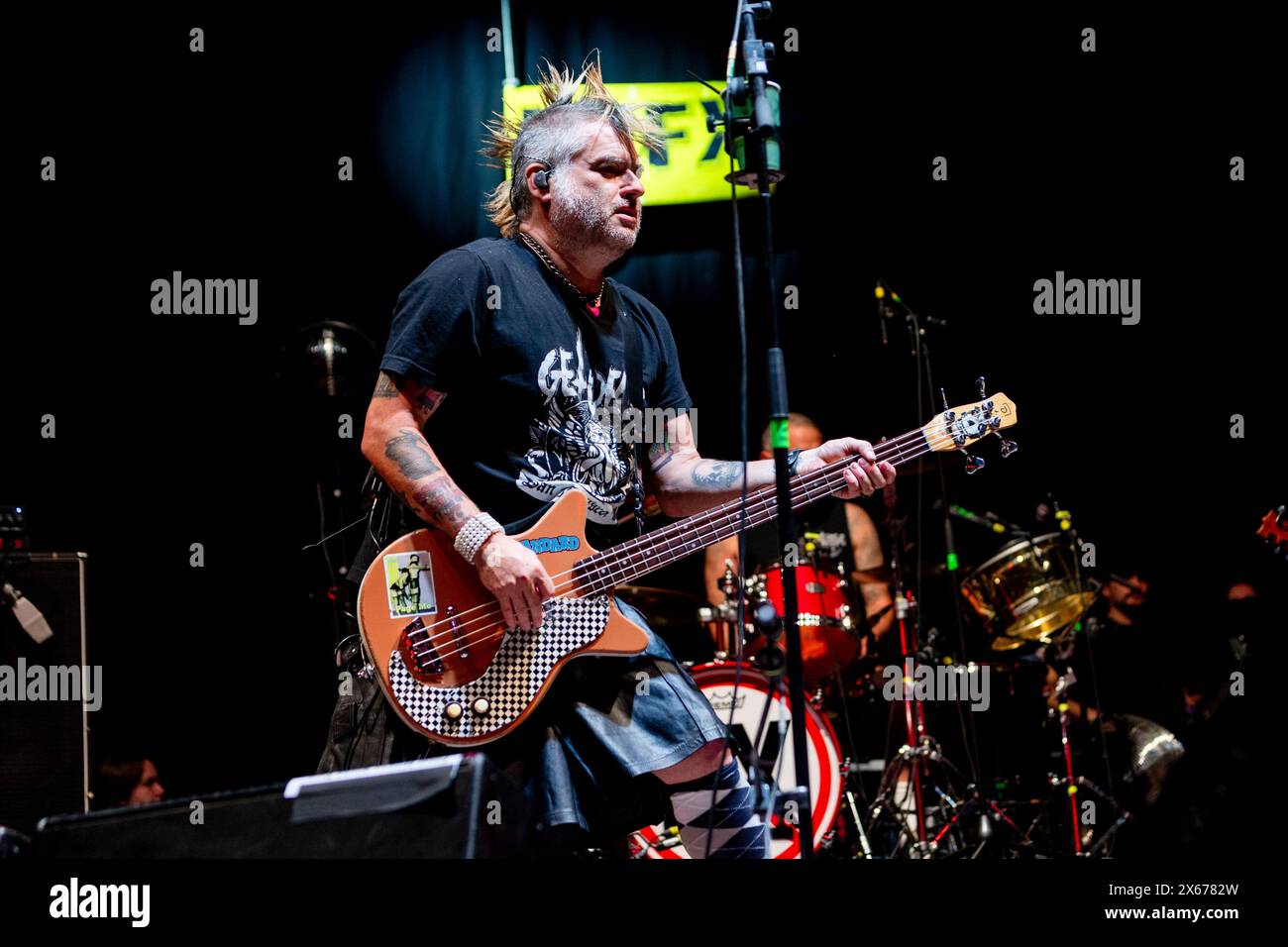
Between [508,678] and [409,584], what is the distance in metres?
0.34

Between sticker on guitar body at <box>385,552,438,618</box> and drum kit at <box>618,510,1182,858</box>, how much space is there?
2843 millimetres

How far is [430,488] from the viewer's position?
3002 mm

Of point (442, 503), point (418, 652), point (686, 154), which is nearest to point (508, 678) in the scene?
point (418, 652)

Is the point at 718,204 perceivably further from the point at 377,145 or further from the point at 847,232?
the point at 377,145

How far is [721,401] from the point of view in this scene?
6.75m

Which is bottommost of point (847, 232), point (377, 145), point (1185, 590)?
point (1185, 590)

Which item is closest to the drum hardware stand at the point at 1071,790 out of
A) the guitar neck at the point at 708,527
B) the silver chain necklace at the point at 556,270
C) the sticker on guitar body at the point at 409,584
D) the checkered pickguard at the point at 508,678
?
the guitar neck at the point at 708,527

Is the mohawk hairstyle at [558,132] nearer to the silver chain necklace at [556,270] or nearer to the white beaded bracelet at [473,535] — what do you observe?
the silver chain necklace at [556,270]

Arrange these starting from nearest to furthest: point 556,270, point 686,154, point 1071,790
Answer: point 556,270 < point 1071,790 < point 686,154

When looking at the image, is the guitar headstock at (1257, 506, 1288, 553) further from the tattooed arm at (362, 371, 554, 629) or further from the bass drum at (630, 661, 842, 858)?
the tattooed arm at (362, 371, 554, 629)

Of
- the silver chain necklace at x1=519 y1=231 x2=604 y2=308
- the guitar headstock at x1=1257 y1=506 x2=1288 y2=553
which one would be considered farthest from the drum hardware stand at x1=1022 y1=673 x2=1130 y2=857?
the silver chain necklace at x1=519 y1=231 x2=604 y2=308

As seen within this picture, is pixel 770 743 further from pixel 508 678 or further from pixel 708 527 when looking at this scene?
pixel 508 678

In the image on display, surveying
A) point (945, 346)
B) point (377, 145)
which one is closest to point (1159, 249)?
point (945, 346)

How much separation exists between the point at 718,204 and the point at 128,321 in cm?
314
